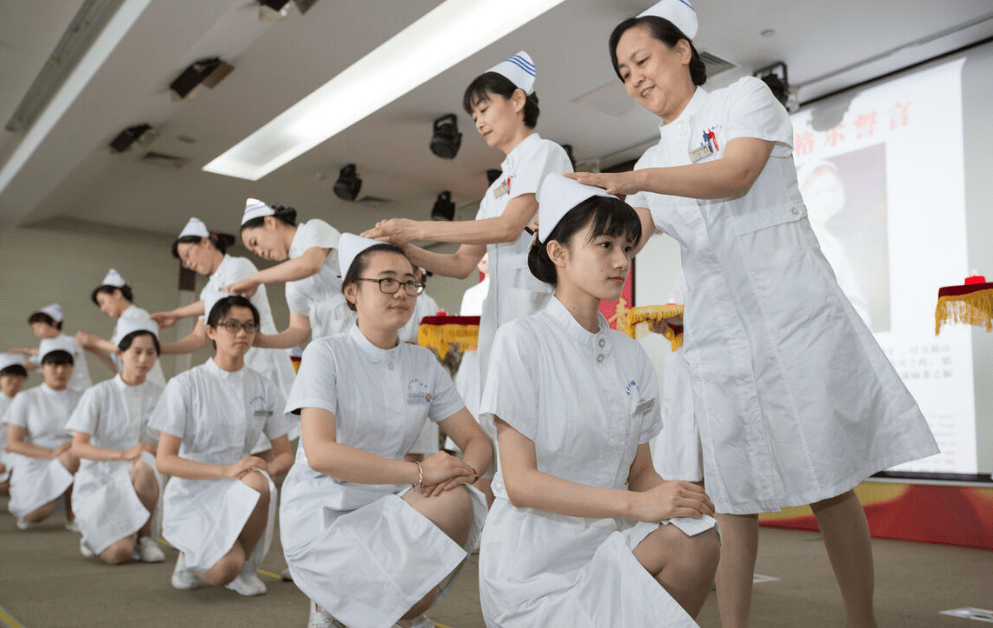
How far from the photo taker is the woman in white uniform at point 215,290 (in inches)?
146

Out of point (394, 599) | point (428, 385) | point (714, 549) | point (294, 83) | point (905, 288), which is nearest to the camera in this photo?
point (714, 549)

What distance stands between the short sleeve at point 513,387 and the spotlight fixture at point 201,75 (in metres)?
4.51

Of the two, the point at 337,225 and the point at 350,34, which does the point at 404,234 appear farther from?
the point at 337,225

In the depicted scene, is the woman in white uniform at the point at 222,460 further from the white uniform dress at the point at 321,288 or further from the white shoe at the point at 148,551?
the white shoe at the point at 148,551

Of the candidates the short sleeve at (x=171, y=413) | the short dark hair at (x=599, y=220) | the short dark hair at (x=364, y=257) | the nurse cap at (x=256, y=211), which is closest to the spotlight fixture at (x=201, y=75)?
the nurse cap at (x=256, y=211)

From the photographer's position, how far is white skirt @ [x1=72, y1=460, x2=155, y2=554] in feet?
11.0

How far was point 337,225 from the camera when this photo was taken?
9.16m

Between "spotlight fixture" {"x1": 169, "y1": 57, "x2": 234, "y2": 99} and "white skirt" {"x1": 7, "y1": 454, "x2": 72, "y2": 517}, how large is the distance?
256 centimetres

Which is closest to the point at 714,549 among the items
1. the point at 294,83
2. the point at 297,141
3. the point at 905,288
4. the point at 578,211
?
the point at 578,211

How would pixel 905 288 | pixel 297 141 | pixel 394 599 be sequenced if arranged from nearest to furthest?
pixel 394 599 → pixel 905 288 → pixel 297 141

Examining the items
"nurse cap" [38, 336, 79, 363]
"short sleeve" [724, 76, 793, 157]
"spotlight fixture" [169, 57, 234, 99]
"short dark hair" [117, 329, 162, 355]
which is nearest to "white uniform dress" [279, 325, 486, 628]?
"short sleeve" [724, 76, 793, 157]

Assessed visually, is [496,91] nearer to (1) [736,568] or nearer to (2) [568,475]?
(2) [568,475]

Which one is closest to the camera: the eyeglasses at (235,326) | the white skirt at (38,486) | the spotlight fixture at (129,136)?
the eyeglasses at (235,326)

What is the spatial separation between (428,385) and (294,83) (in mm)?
4169
